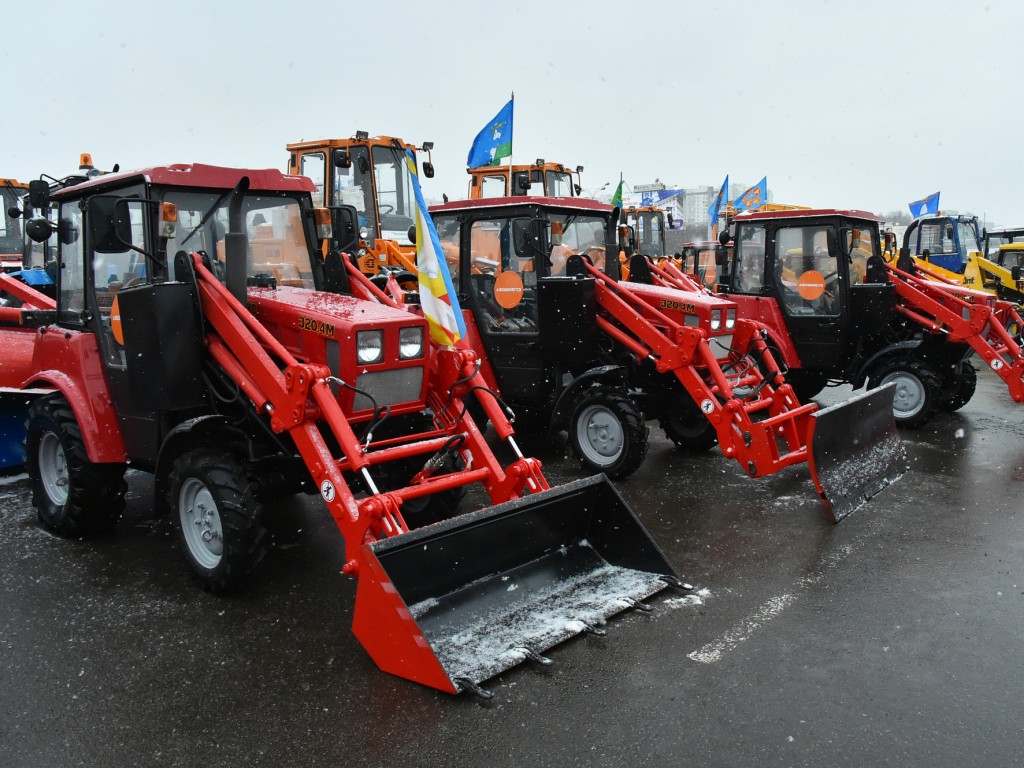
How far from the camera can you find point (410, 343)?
4512 millimetres

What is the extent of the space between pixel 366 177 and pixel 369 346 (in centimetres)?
747

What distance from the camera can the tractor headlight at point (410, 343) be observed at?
446 cm

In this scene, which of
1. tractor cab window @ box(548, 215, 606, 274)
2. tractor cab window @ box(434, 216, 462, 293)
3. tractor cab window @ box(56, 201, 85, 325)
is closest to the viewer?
tractor cab window @ box(56, 201, 85, 325)

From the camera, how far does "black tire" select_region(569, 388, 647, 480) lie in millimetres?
6668

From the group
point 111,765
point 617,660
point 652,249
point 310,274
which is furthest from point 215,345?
point 652,249

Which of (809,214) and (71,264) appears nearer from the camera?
(71,264)

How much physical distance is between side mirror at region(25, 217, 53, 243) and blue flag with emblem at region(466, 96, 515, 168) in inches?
166

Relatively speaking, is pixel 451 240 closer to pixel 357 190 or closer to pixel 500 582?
pixel 500 582

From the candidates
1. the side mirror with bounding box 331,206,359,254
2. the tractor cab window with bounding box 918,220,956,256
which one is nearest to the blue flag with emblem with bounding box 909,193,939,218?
the tractor cab window with bounding box 918,220,956,256

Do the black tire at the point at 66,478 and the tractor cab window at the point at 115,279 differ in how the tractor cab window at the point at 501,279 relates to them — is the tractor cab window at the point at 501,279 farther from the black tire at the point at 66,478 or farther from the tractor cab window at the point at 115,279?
the black tire at the point at 66,478

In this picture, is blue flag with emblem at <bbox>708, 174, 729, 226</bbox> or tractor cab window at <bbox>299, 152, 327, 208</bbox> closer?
tractor cab window at <bbox>299, 152, 327, 208</bbox>

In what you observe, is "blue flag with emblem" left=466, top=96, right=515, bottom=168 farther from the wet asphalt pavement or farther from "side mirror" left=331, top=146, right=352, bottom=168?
the wet asphalt pavement

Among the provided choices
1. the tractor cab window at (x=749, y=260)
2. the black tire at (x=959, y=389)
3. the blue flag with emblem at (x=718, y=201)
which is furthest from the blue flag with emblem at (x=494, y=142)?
the blue flag with emblem at (x=718, y=201)

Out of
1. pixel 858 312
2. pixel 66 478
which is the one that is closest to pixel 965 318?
pixel 858 312
